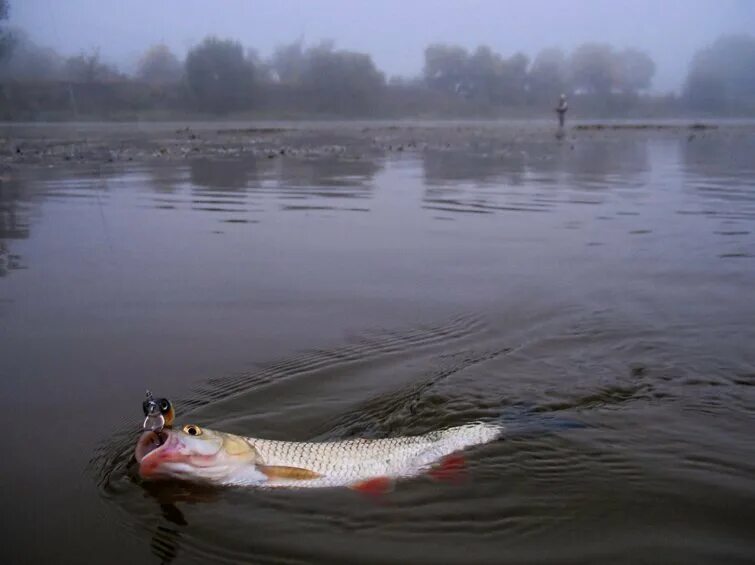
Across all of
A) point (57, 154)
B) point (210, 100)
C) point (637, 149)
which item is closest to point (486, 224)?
point (57, 154)


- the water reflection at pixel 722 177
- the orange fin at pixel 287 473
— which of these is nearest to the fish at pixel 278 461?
the orange fin at pixel 287 473

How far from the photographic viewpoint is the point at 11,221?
10000mm

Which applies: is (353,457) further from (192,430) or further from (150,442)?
(150,442)

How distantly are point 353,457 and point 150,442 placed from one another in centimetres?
96

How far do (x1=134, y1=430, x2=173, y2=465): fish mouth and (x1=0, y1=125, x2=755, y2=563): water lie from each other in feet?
0.80

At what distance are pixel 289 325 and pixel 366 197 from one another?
6.90 meters

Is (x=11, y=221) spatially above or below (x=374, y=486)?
above

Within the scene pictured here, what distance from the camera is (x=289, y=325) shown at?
5.86 m

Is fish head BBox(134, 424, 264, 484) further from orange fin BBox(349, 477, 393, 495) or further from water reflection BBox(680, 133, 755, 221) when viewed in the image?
water reflection BBox(680, 133, 755, 221)

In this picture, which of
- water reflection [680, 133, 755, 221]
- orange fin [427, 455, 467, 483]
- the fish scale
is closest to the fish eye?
the fish scale

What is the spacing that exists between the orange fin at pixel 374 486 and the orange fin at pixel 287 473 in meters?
0.20

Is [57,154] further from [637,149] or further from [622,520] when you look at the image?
[622,520]

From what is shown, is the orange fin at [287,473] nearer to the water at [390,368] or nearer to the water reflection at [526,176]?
the water at [390,368]

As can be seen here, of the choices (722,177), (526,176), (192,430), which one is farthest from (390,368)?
(722,177)
